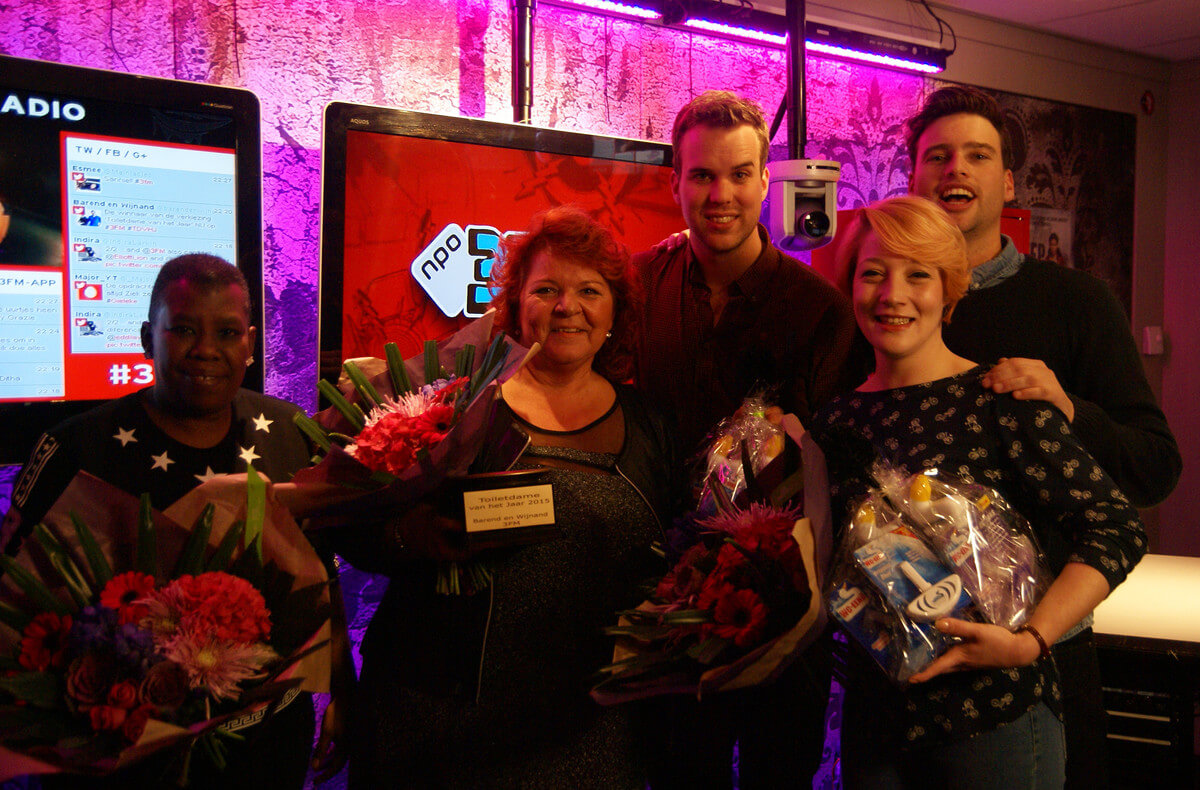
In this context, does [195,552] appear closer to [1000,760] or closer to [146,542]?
[146,542]

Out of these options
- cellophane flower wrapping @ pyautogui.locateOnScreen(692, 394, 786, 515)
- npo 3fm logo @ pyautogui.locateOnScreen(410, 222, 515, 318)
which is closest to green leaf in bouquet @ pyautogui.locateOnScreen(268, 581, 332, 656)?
cellophane flower wrapping @ pyautogui.locateOnScreen(692, 394, 786, 515)

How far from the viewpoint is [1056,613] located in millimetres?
1250

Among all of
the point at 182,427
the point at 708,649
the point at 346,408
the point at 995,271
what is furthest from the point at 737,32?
the point at 708,649

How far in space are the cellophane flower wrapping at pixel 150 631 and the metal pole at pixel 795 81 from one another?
260 cm

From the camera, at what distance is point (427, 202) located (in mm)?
2270

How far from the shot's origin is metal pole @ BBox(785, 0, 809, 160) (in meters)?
3.11

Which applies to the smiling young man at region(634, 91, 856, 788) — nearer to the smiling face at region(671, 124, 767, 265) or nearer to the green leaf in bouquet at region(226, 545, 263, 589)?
the smiling face at region(671, 124, 767, 265)

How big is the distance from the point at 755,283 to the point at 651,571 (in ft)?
3.24

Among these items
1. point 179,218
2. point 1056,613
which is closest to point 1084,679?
point 1056,613

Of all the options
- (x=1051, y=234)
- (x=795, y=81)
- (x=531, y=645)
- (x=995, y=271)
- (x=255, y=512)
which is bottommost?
(x=531, y=645)

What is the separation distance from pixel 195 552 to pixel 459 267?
1.37 metres

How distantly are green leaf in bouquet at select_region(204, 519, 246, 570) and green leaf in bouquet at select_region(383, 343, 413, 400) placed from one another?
0.41 meters

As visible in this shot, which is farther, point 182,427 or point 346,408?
point 182,427

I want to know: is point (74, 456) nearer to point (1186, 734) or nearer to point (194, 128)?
point (194, 128)
